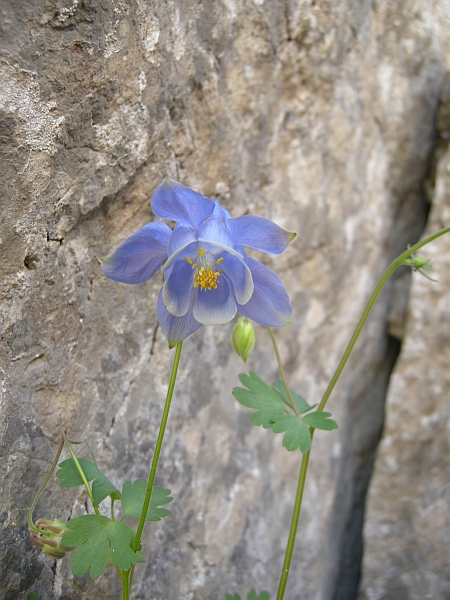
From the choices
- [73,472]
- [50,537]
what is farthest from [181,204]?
[50,537]

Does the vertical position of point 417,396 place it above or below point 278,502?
above

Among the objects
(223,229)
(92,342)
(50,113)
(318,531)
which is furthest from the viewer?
(318,531)

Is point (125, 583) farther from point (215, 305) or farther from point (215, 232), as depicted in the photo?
point (215, 232)

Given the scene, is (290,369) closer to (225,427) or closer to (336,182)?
(225,427)

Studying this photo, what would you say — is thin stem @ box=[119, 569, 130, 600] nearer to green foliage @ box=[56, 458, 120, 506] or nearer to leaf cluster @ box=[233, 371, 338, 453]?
green foliage @ box=[56, 458, 120, 506]

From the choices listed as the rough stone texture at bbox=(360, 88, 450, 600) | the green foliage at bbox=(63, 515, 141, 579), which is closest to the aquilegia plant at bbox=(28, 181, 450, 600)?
the green foliage at bbox=(63, 515, 141, 579)

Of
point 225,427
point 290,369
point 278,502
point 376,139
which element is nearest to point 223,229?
point 225,427

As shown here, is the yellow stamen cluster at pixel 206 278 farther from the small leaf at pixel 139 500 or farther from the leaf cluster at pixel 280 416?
the small leaf at pixel 139 500
